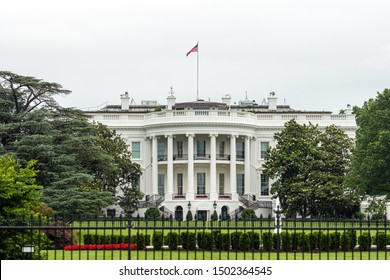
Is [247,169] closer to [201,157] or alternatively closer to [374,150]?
[201,157]

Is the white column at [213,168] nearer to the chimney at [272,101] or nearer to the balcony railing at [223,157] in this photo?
the balcony railing at [223,157]

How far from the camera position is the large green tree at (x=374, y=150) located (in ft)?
185

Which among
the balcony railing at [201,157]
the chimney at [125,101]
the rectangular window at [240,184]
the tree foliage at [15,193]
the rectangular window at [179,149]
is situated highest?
the chimney at [125,101]

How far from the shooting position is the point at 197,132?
262 feet

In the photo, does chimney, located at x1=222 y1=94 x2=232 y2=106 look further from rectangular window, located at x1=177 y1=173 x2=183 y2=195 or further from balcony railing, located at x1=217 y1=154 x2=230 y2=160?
rectangular window, located at x1=177 y1=173 x2=183 y2=195

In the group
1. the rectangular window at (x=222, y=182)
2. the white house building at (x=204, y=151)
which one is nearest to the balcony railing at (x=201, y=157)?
the white house building at (x=204, y=151)

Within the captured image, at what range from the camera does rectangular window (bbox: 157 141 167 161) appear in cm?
8249

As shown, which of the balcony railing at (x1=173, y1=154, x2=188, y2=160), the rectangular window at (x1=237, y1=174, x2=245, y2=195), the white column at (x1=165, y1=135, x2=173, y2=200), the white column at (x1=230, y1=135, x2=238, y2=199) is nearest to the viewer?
the white column at (x1=165, y1=135, x2=173, y2=200)

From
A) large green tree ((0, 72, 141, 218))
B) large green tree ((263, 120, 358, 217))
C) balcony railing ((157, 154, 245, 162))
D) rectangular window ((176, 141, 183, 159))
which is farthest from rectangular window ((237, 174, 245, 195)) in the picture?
large green tree ((0, 72, 141, 218))

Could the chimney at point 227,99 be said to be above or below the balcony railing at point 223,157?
above

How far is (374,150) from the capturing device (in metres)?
56.8

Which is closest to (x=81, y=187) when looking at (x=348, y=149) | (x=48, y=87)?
(x=48, y=87)

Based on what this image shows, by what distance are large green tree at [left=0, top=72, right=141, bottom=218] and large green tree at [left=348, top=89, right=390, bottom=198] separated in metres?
15.6
